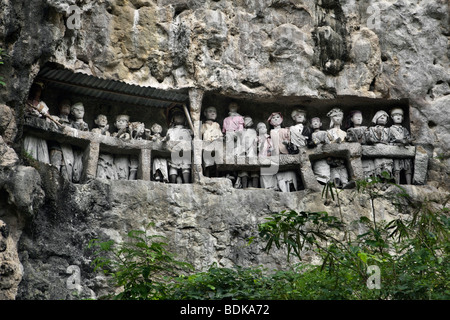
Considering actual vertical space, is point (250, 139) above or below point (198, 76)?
below

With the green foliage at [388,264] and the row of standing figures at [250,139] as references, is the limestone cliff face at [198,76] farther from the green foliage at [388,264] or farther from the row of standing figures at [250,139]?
the green foliage at [388,264]

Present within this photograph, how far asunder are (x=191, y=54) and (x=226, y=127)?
5.40ft

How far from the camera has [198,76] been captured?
600 inches

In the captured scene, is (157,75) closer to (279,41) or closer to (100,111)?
(100,111)

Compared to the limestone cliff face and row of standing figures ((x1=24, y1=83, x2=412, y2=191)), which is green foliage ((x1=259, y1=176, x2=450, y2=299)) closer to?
the limestone cliff face

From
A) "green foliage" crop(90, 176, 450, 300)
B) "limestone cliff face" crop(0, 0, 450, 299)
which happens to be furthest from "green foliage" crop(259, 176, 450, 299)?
"limestone cliff face" crop(0, 0, 450, 299)

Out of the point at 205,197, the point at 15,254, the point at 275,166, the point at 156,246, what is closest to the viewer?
the point at 156,246

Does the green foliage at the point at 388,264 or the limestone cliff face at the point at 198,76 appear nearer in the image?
the green foliage at the point at 388,264

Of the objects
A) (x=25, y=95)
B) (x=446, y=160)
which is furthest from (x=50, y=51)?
(x=446, y=160)

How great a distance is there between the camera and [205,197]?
1414 cm

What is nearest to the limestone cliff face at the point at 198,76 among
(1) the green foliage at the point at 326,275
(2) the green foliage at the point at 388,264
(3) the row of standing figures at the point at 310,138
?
(3) the row of standing figures at the point at 310,138

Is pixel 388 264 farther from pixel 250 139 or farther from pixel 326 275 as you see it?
pixel 250 139

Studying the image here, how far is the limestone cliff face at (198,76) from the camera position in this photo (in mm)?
12352

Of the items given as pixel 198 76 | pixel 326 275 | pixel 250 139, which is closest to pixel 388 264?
pixel 326 275
